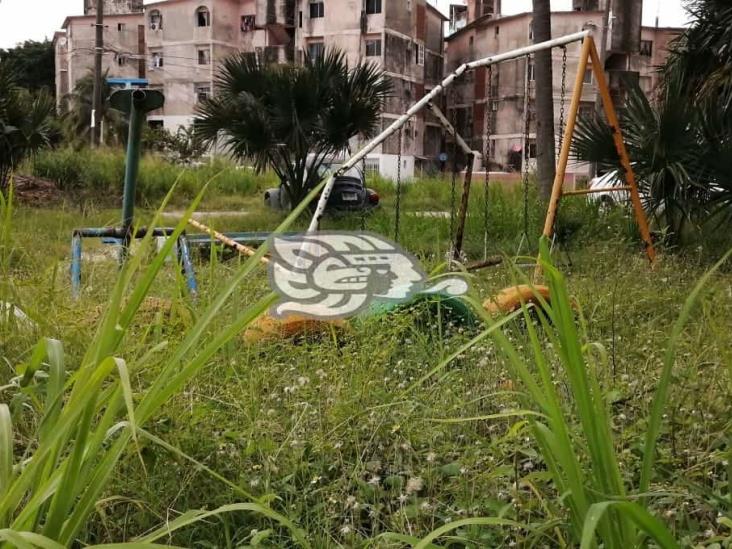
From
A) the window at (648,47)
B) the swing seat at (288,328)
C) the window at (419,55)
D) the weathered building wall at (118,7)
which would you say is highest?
the weathered building wall at (118,7)

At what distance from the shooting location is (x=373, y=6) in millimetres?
30969

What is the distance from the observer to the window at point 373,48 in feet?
101

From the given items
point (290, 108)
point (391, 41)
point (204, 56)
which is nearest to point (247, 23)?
point (204, 56)

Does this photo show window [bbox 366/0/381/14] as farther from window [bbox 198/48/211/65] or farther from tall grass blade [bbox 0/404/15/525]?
tall grass blade [bbox 0/404/15/525]

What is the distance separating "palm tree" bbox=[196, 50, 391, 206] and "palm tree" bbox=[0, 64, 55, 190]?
7.53ft

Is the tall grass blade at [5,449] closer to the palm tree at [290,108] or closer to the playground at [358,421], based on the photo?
the playground at [358,421]

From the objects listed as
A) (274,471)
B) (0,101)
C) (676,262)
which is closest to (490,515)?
(274,471)

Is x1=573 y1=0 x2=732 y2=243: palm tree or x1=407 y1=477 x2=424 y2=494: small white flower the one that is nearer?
x1=407 y1=477 x2=424 y2=494: small white flower

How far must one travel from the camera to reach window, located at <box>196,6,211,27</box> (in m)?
35.2

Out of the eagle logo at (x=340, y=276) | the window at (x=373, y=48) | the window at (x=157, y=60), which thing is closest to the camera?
the eagle logo at (x=340, y=276)

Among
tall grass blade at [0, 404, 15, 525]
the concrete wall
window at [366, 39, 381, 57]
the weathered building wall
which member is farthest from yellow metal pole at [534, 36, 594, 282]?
the weathered building wall

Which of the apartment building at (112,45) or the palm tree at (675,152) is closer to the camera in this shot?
the palm tree at (675,152)

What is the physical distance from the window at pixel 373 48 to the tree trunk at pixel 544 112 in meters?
24.2

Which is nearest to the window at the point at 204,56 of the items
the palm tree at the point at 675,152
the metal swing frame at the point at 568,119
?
the palm tree at the point at 675,152
